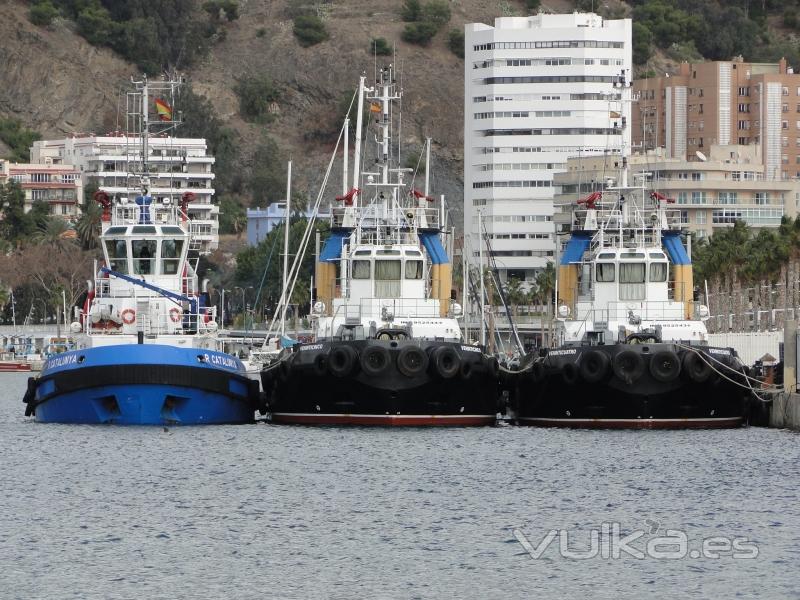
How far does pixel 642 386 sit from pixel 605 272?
286 inches

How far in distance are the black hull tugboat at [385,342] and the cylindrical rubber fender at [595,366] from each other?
3.86 metres

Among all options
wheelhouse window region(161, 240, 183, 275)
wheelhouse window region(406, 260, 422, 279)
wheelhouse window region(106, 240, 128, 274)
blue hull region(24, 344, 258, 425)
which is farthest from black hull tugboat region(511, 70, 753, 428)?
wheelhouse window region(106, 240, 128, 274)

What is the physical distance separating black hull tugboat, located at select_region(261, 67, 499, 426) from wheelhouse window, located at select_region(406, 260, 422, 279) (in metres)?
0.04

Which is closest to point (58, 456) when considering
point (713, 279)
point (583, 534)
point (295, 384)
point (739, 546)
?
point (295, 384)

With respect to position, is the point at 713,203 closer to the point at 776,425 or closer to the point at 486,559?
the point at 776,425

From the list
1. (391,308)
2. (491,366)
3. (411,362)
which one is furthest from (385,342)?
(391,308)

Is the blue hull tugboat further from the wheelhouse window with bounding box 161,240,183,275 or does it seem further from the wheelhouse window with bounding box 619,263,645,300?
the wheelhouse window with bounding box 619,263,645,300

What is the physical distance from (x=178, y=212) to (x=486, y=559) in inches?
1292

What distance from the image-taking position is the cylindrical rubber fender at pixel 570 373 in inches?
2852

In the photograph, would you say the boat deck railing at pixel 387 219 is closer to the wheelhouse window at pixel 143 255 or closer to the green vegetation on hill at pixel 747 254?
the wheelhouse window at pixel 143 255

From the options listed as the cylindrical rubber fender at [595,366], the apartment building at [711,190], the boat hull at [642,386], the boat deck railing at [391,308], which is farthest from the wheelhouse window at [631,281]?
the apartment building at [711,190]

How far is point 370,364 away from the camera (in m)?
71.8

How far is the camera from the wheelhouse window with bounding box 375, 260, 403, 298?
7781cm

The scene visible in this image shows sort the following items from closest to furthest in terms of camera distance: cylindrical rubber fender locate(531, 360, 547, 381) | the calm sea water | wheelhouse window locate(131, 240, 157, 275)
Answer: the calm sea water, cylindrical rubber fender locate(531, 360, 547, 381), wheelhouse window locate(131, 240, 157, 275)
